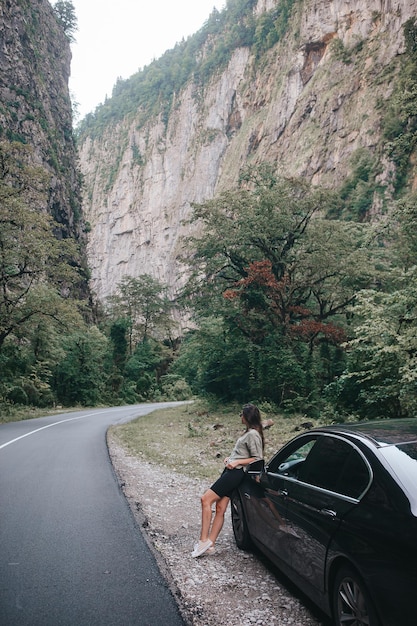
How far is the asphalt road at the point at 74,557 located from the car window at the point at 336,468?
156 centimetres

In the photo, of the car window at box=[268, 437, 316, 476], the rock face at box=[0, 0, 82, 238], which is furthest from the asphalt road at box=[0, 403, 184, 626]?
the rock face at box=[0, 0, 82, 238]

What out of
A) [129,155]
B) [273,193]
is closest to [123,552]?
[273,193]

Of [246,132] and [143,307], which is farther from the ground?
[246,132]

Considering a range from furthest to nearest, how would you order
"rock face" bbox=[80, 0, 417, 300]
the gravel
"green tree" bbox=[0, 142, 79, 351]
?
"rock face" bbox=[80, 0, 417, 300]
"green tree" bbox=[0, 142, 79, 351]
the gravel

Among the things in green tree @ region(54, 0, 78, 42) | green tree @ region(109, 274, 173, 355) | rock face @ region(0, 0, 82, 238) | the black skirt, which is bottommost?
the black skirt

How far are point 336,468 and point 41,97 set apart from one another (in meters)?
54.4

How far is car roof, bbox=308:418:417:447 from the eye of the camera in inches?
128

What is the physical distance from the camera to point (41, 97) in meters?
47.6

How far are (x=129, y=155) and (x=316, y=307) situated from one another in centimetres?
8474

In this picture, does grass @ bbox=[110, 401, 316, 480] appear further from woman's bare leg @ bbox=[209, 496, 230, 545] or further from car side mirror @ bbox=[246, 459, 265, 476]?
car side mirror @ bbox=[246, 459, 265, 476]

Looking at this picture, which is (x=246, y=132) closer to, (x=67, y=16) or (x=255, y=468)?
(x=67, y=16)

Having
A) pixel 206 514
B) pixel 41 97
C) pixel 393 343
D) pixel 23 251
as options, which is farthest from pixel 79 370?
pixel 206 514

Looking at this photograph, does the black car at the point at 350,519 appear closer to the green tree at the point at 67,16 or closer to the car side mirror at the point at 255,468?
the car side mirror at the point at 255,468

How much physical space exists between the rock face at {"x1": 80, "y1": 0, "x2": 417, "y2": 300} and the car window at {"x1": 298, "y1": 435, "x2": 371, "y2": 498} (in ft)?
84.4
